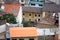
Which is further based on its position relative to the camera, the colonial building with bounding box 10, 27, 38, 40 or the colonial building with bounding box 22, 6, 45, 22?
the colonial building with bounding box 22, 6, 45, 22

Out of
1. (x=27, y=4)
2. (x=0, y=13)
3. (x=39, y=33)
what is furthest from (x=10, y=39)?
(x=27, y=4)

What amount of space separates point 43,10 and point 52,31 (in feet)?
17.0

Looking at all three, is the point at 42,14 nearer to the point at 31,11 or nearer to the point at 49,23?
the point at 31,11

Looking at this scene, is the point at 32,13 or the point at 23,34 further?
the point at 32,13

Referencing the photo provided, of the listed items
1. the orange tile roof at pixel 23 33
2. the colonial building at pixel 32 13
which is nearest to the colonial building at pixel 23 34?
the orange tile roof at pixel 23 33

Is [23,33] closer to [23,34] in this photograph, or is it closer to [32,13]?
[23,34]

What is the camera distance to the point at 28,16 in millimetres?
11875

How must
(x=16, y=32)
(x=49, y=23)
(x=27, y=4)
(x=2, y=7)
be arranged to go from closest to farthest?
(x=16, y=32)
(x=49, y=23)
(x=2, y=7)
(x=27, y=4)

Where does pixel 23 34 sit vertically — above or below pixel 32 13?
above

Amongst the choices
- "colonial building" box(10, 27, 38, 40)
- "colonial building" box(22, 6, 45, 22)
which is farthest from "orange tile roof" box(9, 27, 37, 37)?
"colonial building" box(22, 6, 45, 22)

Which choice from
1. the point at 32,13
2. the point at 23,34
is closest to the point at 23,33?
the point at 23,34

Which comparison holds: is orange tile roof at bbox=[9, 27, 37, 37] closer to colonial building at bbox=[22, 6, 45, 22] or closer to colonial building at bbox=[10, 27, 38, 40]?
colonial building at bbox=[10, 27, 38, 40]

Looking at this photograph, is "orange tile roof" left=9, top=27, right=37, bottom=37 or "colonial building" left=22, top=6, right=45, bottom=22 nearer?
"orange tile roof" left=9, top=27, right=37, bottom=37

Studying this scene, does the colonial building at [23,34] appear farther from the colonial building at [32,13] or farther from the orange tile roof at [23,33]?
the colonial building at [32,13]
